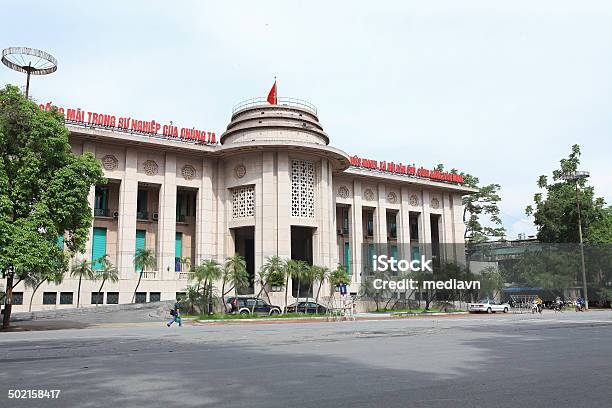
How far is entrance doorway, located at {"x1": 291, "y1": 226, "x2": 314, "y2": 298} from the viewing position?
1961 inches

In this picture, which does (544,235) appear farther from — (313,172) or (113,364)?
(113,364)

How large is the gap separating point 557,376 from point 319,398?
4.47 m

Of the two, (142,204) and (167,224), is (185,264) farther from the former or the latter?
(142,204)

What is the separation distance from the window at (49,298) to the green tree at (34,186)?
16.0 metres

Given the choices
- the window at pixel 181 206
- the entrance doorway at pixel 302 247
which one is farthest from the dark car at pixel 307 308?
the window at pixel 181 206

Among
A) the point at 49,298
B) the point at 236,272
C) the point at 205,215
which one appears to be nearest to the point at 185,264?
the point at 205,215

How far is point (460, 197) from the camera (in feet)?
226

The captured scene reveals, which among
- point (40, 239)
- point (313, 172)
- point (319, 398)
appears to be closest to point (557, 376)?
point (319, 398)

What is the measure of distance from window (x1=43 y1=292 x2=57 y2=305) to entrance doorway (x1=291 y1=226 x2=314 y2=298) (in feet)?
64.1

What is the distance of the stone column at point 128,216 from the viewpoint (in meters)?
46.2

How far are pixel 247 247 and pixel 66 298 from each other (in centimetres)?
1900

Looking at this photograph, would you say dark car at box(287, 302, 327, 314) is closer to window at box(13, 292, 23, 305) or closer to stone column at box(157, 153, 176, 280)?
stone column at box(157, 153, 176, 280)

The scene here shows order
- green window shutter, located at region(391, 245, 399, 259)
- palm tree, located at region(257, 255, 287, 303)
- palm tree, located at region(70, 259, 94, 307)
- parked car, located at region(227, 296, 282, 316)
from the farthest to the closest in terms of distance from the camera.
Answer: green window shutter, located at region(391, 245, 399, 259)
palm tree, located at region(70, 259, 94, 307)
palm tree, located at region(257, 255, 287, 303)
parked car, located at region(227, 296, 282, 316)

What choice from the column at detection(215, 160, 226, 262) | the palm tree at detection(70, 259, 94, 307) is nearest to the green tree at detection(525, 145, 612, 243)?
the column at detection(215, 160, 226, 262)
